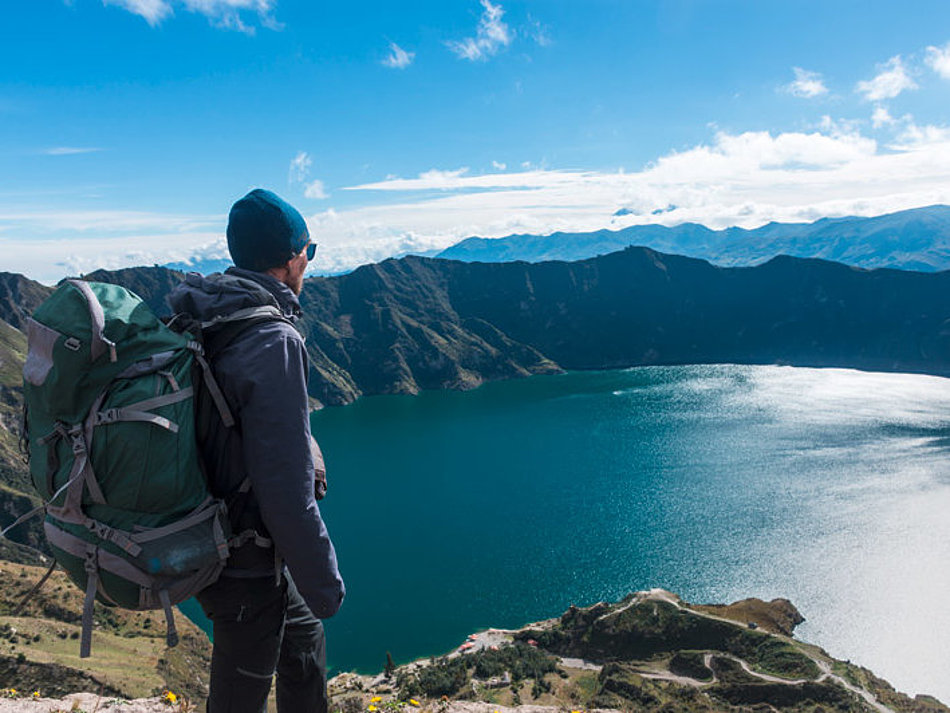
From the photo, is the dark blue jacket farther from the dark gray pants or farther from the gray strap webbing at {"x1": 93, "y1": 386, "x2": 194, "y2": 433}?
the gray strap webbing at {"x1": 93, "y1": 386, "x2": 194, "y2": 433}

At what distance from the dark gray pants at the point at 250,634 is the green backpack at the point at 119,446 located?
0.35 metres

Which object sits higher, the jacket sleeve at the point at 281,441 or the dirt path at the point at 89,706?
the jacket sleeve at the point at 281,441

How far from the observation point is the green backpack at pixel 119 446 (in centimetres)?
289

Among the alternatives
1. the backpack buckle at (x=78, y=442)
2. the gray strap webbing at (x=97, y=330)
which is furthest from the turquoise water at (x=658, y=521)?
the gray strap webbing at (x=97, y=330)

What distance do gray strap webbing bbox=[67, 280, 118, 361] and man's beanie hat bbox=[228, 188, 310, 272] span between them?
976 mm

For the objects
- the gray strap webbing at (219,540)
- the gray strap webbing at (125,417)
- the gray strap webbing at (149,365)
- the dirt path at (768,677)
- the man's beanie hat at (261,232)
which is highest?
the man's beanie hat at (261,232)

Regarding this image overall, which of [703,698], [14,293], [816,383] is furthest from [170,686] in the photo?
[14,293]

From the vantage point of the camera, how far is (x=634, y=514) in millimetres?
82062

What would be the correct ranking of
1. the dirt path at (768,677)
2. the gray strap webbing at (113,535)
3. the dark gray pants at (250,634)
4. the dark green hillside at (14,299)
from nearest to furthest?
the gray strap webbing at (113,535), the dark gray pants at (250,634), the dirt path at (768,677), the dark green hillside at (14,299)

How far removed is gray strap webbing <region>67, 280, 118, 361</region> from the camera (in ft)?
9.39

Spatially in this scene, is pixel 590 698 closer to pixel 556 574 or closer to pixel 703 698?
pixel 703 698

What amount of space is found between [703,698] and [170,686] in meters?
33.2

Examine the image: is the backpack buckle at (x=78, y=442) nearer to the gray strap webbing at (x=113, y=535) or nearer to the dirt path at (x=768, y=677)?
the gray strap webbing at (x=113, y=535)

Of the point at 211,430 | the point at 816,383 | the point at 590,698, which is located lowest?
the point at 816,383
